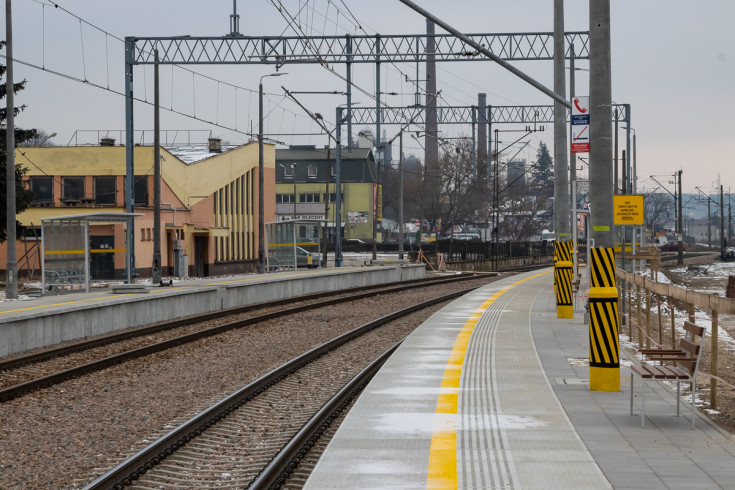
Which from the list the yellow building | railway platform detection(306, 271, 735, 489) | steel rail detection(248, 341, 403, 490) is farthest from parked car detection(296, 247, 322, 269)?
steel rail detection(248, 341, 403, 490)

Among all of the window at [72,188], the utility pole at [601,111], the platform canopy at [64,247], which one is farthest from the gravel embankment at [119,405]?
the window at [72,188]

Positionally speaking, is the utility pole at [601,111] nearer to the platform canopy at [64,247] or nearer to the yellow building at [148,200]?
the platform canopy at [64,247]

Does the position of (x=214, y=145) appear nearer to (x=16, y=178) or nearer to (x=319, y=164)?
(x=16, y=178)

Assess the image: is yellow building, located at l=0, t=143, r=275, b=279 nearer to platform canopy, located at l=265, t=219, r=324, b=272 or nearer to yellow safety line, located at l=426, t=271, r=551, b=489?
platform canopy, located at l=265, t=219, r=324, b=272

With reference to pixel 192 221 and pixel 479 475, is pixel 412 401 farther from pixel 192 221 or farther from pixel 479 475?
pixel 192 221

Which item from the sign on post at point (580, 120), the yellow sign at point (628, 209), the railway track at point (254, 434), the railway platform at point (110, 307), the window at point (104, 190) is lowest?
the railway track at point (254, 434)

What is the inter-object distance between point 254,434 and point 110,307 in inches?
507

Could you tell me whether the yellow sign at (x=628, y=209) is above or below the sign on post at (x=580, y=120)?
below

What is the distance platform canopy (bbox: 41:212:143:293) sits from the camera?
29.4 metres

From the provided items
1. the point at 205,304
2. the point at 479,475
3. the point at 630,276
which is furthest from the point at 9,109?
the point at 479,475

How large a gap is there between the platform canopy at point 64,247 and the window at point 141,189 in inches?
1053

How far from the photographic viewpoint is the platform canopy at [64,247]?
29.4 meters

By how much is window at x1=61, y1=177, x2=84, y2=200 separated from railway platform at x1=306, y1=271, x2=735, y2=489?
43.8 metres

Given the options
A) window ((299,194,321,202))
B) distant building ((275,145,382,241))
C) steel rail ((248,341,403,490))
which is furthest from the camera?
window ((299,194,321,202))
